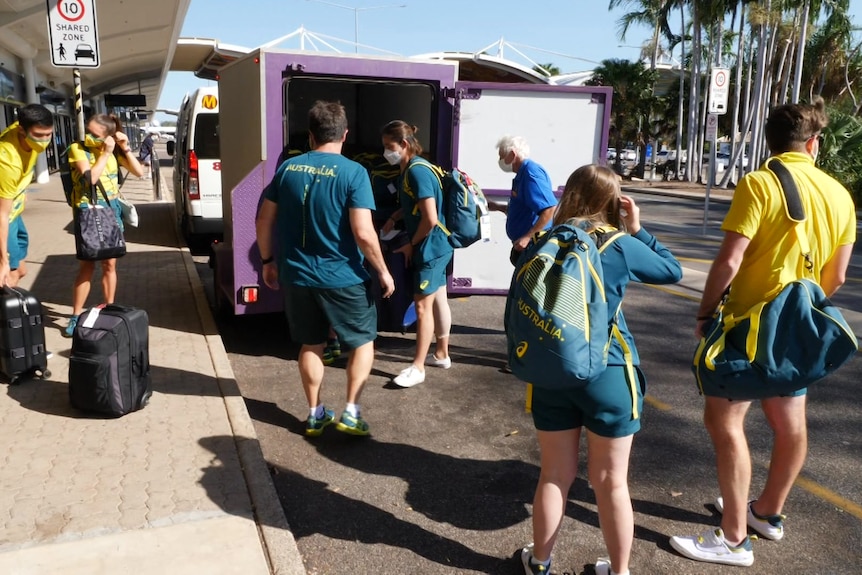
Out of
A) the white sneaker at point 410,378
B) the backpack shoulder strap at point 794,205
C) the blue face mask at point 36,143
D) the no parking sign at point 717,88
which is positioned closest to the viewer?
the backpack shoulder strap at point 794,205

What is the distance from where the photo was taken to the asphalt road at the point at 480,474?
325 centimetres

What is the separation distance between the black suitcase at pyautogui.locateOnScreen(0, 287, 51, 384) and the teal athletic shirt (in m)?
1.95

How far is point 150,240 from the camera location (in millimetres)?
11492

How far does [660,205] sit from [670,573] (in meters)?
20.7

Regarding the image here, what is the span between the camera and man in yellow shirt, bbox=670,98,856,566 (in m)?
2.81

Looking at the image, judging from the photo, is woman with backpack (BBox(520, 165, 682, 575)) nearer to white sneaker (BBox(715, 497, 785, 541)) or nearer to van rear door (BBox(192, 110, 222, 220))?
white sneaker (BBox(715, 497, 785, 541))

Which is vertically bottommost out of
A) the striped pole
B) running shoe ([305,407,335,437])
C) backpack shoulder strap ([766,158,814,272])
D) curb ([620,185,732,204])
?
curb ([620,185,732,204])

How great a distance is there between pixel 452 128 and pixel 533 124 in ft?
2.13

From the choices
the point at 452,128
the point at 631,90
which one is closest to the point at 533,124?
the point at 452,128

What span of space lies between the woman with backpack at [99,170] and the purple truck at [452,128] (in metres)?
0.99

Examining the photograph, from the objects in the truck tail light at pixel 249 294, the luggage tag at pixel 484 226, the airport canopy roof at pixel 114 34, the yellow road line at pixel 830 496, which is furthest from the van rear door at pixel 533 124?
the airport canopy roof at pixel 114 34

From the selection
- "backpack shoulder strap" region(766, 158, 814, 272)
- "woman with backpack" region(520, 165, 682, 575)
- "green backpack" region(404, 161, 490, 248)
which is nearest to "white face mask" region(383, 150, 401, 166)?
"green backpack" region(404, 161, 490, 248)

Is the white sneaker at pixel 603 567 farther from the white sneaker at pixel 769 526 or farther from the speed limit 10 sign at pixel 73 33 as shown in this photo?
the speed limit 10 sign at pixel 73 33

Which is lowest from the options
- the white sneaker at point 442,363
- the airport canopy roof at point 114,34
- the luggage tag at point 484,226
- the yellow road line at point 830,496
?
the white sneaker at point 442,363
